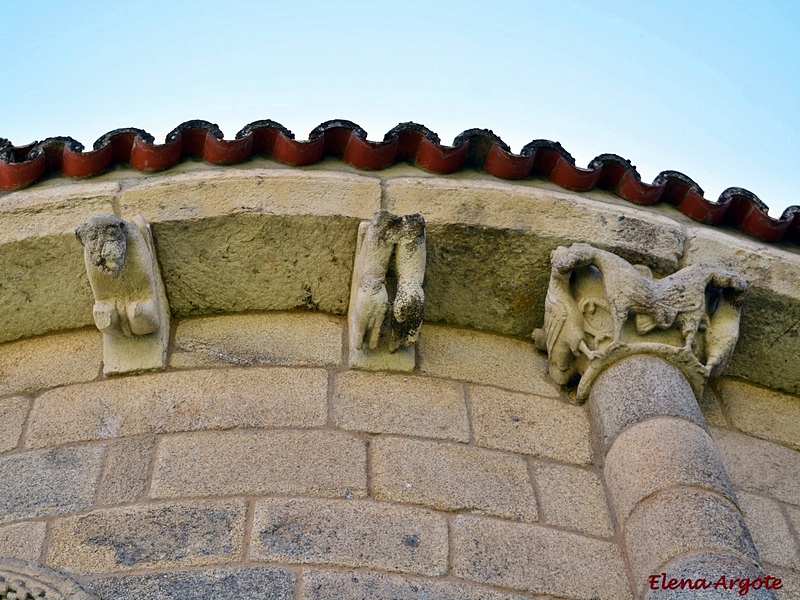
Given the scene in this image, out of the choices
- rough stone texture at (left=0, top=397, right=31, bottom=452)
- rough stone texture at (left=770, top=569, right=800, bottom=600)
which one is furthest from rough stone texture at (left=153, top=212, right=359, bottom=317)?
rough stone texture at (left=770, top=569, right=800, bottom=600)

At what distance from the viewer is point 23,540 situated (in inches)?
121

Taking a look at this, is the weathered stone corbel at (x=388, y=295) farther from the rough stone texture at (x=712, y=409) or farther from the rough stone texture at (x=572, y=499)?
the rough stone texture at (x=712, y=409)

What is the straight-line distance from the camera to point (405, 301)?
3654 millimetres

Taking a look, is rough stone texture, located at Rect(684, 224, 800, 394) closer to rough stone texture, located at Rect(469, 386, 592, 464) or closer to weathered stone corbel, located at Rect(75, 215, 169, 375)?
rough stone texture, located at Rect(469, 386, 592, 464)

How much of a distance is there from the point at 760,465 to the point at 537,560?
44.9 inches

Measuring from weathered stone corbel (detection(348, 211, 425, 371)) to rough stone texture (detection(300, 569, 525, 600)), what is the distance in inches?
40.0

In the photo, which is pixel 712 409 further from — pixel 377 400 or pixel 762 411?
pixel 377 400

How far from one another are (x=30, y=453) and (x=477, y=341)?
1.77 metres

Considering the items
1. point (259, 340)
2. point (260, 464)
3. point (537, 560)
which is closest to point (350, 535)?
point (260, 464)

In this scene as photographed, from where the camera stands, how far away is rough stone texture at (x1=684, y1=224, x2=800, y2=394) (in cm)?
406

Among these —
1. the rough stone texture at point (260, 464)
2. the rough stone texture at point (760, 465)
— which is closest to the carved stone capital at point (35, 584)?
the rough stone texture at point (260, 464)

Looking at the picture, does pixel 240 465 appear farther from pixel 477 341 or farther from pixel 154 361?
pixel 477 341

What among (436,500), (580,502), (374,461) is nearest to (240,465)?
(374,461)

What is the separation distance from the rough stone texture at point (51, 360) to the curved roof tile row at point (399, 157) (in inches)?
27.1
